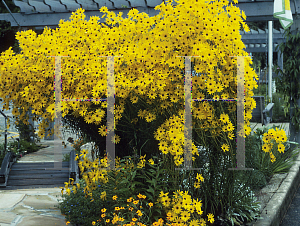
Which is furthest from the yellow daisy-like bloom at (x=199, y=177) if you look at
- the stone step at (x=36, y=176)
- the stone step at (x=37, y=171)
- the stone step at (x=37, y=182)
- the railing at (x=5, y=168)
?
the railing at (x=5, y=168)

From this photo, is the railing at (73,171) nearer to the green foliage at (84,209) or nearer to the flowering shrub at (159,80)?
the green foliage at (84,209)

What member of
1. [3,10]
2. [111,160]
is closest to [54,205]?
[111,160]

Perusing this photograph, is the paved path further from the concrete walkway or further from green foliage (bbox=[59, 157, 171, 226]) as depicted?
the concrete walkway

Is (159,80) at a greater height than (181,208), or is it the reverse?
(159,80)

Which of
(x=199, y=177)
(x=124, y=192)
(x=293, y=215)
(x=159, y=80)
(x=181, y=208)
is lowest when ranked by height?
(x=293, y=215)

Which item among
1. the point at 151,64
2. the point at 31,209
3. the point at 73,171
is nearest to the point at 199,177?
the point at 151,64

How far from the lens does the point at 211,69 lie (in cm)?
267

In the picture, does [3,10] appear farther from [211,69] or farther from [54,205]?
[211,69]

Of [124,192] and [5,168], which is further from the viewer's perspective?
[5,168]

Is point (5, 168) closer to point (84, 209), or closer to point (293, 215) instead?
point (84, 209)

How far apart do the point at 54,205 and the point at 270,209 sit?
247 centimetres

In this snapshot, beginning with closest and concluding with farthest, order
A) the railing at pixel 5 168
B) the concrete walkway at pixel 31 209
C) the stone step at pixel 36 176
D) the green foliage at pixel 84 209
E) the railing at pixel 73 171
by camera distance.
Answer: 1. the green foliage at pixel 84 209
2. the concrete walkway at pixel 31 209
3. the railing at pixel 5 168
4. the railing at pixel 73 171
5. the stone step at pixel 36 176

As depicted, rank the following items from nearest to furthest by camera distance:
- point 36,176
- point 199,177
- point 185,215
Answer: point 185,215 → point 199,177 → point 36,176

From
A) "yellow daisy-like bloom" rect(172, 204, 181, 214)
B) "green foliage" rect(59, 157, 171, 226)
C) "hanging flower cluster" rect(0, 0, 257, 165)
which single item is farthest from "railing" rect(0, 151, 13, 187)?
"yellow daisy-like bloom" rect(172, 204, 181, 214)
